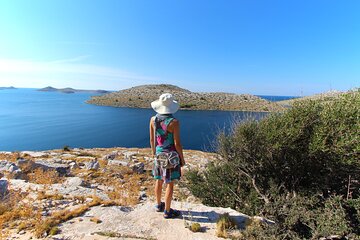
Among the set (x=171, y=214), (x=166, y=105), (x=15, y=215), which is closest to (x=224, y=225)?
(x=171, y=214)

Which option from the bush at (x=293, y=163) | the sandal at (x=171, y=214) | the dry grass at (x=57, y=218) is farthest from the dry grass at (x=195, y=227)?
the dry grass at (x=57, y=218)

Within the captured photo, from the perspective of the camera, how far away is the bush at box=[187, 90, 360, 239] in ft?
21.3

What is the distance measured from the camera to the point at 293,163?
7.73m

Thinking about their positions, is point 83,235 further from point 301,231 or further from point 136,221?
point 301,231

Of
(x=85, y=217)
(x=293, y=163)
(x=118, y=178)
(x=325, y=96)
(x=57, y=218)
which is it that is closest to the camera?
→ (x=57, y=218)

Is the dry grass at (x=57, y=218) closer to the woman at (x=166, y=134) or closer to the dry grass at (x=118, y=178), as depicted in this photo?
the woman at (x=166, y=134)

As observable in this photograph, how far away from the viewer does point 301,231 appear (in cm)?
511

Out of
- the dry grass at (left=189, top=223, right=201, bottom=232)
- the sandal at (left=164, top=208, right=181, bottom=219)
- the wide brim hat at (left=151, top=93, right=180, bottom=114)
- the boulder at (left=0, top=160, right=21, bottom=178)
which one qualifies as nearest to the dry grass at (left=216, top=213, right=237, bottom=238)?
the dry grass at (left=189, top=223, right=201, bottom=232)

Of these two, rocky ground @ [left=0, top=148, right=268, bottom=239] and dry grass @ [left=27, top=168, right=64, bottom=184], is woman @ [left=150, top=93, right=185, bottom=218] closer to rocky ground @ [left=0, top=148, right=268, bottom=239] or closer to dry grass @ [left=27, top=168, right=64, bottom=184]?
rocky ground @ [left=0, top=148, right=268, bottom=239]

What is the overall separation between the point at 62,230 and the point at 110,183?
627cm

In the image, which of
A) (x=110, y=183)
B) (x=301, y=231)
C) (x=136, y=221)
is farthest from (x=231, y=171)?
(x=110, y=183)

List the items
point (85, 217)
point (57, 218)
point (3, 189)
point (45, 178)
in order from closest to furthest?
point (57, 218)
point (85, 217)
point (3, 189)
point (45, 178)

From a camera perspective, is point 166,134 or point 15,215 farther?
point 15,215

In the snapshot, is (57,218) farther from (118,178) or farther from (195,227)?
(118,178)
